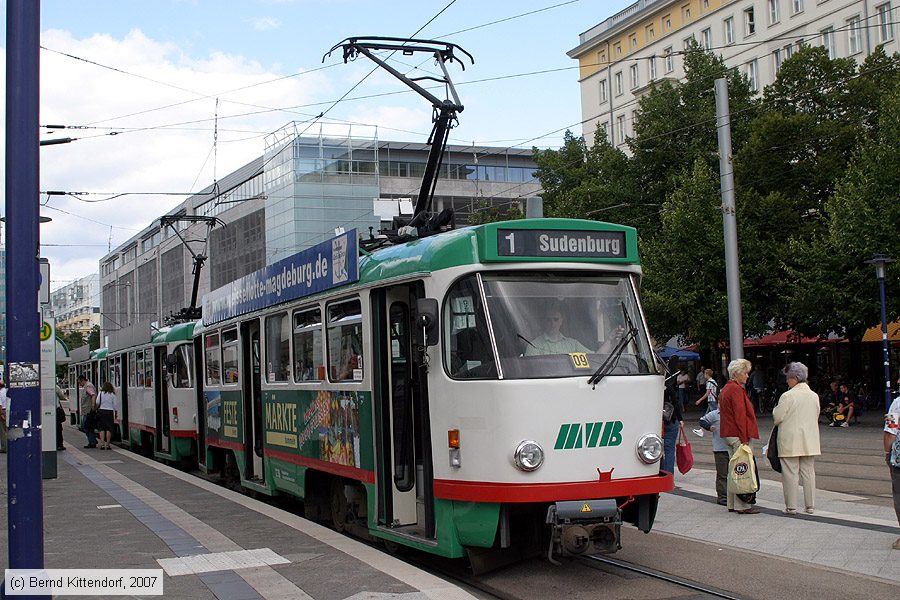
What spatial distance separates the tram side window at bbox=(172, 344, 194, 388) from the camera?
18256 mm

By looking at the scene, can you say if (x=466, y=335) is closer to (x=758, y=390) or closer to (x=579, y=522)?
(x=579, y=522)

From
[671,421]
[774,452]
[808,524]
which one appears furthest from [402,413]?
[774,452]

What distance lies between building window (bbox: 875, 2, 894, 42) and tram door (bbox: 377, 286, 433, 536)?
45745 mm

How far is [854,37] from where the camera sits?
1981 inches

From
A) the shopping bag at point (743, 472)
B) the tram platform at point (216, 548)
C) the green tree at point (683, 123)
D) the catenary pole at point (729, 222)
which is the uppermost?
the green tree at point (683, 123)

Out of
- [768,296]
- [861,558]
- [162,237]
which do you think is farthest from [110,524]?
[162,237]

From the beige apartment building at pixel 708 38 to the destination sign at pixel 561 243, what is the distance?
3511cm

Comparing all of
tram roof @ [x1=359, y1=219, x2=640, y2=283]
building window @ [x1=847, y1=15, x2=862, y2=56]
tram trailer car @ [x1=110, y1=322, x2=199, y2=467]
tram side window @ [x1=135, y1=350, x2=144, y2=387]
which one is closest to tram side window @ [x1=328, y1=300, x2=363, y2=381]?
tram roof @ [x1=359, y1=219, x2=640, y2=283]

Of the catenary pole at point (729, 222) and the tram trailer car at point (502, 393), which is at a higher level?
the catenary pole at point (729, 222)

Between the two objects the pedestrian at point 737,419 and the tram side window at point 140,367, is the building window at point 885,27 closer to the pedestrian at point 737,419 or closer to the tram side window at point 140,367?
the tram side window at point 140,367

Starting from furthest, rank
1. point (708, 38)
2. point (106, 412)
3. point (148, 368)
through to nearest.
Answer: point (708, 38) → point (106, 412) → point (148, 368)

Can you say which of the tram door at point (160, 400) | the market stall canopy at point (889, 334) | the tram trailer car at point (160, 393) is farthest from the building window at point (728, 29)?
the tram door at point (160, 400)

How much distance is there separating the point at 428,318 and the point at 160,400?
576 inches

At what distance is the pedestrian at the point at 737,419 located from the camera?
1142 centimetres
